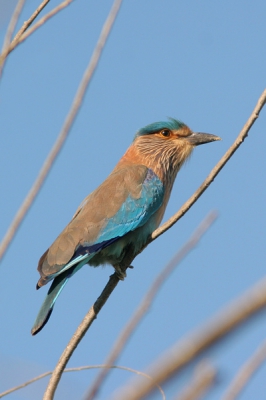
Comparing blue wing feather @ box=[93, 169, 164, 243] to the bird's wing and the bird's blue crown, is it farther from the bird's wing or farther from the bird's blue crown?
the bird's blue crown

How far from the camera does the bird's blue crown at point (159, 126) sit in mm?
6574

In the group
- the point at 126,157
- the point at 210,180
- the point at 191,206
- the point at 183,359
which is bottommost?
the point at 126,157

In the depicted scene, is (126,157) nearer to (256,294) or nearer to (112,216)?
(112,216)

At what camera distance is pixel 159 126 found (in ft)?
21.9

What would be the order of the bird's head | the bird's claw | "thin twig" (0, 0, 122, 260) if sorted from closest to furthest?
"thin twig" (0, 0, 122, 260)
the bird's claw
the bird's head

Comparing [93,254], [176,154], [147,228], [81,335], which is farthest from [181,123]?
[81,335]

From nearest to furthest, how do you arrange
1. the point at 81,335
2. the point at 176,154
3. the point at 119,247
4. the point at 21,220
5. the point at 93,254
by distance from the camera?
the point at 21,220
the point at 81,335
the point at 93,254
the point at 119,247
the point at 176,154

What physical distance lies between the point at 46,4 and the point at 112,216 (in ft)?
9.04

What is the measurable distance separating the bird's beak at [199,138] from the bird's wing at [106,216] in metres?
0.91

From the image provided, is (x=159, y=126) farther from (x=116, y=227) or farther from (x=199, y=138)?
(x=116, y=227)

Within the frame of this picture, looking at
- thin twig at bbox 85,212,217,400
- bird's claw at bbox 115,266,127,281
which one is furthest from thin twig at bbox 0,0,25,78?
bird's claw at bbox 115,266,127,281

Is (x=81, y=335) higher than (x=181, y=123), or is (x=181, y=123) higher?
(x=181, y=123)

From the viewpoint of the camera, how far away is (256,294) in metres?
0.67

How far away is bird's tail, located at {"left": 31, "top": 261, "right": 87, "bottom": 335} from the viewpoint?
12.7 ft
